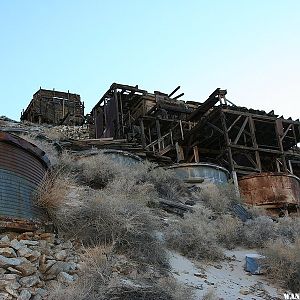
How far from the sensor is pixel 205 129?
2098 cm

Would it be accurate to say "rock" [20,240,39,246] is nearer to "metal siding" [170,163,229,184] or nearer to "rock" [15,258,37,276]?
"rock" [15,258,37,276]

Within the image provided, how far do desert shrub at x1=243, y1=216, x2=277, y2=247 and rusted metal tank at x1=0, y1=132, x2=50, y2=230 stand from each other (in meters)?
5.03

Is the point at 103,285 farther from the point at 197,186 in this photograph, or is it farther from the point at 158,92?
the point at 158,92

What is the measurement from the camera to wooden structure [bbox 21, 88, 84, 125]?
35312mm

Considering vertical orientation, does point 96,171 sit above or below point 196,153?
below

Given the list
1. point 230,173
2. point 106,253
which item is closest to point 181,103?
point 230,173

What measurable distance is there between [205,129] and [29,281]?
15538mm

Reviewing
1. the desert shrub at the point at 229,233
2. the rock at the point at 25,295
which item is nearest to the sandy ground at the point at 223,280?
the desert shrub at the point at 229,233

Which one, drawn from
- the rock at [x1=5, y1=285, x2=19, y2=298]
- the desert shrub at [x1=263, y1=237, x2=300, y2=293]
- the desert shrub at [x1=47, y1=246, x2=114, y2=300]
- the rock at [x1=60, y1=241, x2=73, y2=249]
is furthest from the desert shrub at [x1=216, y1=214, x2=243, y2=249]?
the rock at [x1=5, y1=285, x2=19, y2=298]

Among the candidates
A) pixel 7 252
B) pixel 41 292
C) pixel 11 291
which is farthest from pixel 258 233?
pixel 11 291

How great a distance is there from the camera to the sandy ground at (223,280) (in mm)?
7871

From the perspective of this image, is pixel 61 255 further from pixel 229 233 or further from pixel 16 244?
pixel 229 233

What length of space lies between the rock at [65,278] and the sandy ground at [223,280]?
1967 millimetres

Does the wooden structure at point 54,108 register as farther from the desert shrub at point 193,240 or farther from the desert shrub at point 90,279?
the desert shrub at point 90,279
